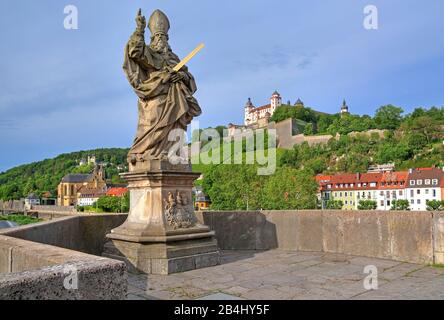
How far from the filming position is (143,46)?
6602 mm

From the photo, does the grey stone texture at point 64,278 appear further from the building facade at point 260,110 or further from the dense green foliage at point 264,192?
the building facade at point 260,110

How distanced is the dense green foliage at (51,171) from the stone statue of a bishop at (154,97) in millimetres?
143233

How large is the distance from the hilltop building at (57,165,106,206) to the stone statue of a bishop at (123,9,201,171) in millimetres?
129777

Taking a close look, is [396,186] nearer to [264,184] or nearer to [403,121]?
[264,184]

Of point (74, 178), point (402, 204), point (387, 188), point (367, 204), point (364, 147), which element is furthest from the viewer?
point (74, 178)

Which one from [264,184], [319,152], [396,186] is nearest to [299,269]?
[264,184]

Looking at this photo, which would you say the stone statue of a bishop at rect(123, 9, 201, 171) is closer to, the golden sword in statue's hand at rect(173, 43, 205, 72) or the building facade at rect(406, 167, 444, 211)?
the golden sword in statue's hand at rect(173, 43, 205, 72)

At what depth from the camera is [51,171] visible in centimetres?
17812

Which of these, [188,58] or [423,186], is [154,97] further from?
[423,186]

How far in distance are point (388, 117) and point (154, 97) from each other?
5122 inches

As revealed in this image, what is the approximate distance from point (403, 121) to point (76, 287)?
13174cm

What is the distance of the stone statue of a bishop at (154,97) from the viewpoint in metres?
6.62

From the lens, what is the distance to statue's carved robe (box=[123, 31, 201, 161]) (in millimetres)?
6621

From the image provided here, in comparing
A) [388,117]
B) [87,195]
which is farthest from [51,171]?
[388,117]
